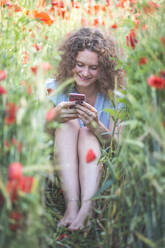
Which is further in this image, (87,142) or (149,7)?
(87,142)

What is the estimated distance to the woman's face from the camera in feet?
6.81

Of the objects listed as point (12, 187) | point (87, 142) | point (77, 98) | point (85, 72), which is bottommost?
point (12, 187)

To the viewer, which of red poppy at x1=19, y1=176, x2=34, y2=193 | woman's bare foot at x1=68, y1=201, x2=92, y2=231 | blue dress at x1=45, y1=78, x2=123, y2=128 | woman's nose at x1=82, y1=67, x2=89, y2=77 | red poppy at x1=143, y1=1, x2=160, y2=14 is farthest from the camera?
blue dress at x1=45, y1=78, x2=123, y2=128

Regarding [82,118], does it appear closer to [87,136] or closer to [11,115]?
[87,136]

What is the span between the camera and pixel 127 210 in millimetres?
1290

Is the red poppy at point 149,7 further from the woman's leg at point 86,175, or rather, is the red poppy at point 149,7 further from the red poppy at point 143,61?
the woman's leg at point 86,175

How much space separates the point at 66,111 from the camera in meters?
1.85

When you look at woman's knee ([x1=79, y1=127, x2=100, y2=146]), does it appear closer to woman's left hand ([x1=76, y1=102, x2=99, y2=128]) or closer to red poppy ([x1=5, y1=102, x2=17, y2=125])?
woman's left hand ([x1=76, y1=102, x2=99, y2=128])

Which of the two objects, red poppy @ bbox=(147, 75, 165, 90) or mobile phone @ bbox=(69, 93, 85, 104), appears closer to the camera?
red poppy @ bbox=(147, 75, 165, 90)

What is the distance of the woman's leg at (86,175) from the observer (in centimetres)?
168

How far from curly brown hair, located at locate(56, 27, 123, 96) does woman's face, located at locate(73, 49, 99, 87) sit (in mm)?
31

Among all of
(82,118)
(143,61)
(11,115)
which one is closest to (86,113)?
(82,118)

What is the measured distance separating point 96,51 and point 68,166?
73cm

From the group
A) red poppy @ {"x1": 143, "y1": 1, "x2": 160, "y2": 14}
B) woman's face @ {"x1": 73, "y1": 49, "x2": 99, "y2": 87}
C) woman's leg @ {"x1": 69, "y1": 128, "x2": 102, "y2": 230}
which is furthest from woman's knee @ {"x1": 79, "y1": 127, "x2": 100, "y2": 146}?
red poppy @ {"x1": 143, "y1": 1, "x2": 160, "y2": 14}
